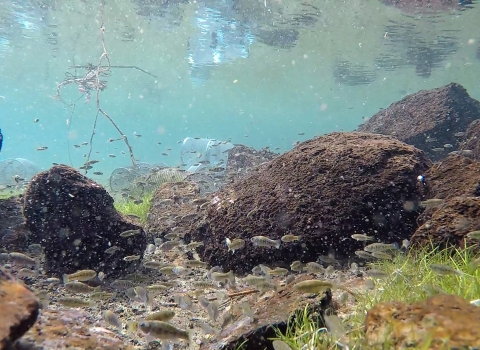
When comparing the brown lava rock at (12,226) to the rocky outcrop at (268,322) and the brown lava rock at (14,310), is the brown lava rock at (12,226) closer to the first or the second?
the rocky outcrop at (268,322)

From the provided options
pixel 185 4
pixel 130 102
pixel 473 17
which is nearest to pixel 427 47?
pixel 473 17

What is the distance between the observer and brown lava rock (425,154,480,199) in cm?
625

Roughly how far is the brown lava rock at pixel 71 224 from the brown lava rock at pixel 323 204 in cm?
196

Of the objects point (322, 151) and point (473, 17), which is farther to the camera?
point (473, 17)

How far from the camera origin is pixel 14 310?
2.33 m

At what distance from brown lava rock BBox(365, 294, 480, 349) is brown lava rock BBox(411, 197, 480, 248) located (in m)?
2.72

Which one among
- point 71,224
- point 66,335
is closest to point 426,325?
point 66,335

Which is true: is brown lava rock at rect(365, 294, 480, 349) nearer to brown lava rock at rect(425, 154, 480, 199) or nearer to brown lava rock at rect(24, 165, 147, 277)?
brown lava rock at rect(425, 154, 480, 199)

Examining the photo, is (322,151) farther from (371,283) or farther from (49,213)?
(49,213)

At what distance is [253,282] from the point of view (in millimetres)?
4969

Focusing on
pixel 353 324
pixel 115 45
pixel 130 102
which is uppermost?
pixel 130 102

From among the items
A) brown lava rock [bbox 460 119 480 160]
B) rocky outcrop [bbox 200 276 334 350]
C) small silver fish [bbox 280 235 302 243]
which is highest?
brown lava rock [bbox 460 119 480 160]

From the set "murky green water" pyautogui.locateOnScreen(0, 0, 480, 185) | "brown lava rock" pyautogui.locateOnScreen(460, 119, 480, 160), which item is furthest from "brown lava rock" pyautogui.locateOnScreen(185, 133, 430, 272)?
"murky green water" pyautogui.locateOnScreen(0, 0, 480, 185)

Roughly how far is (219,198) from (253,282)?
3155 mm
